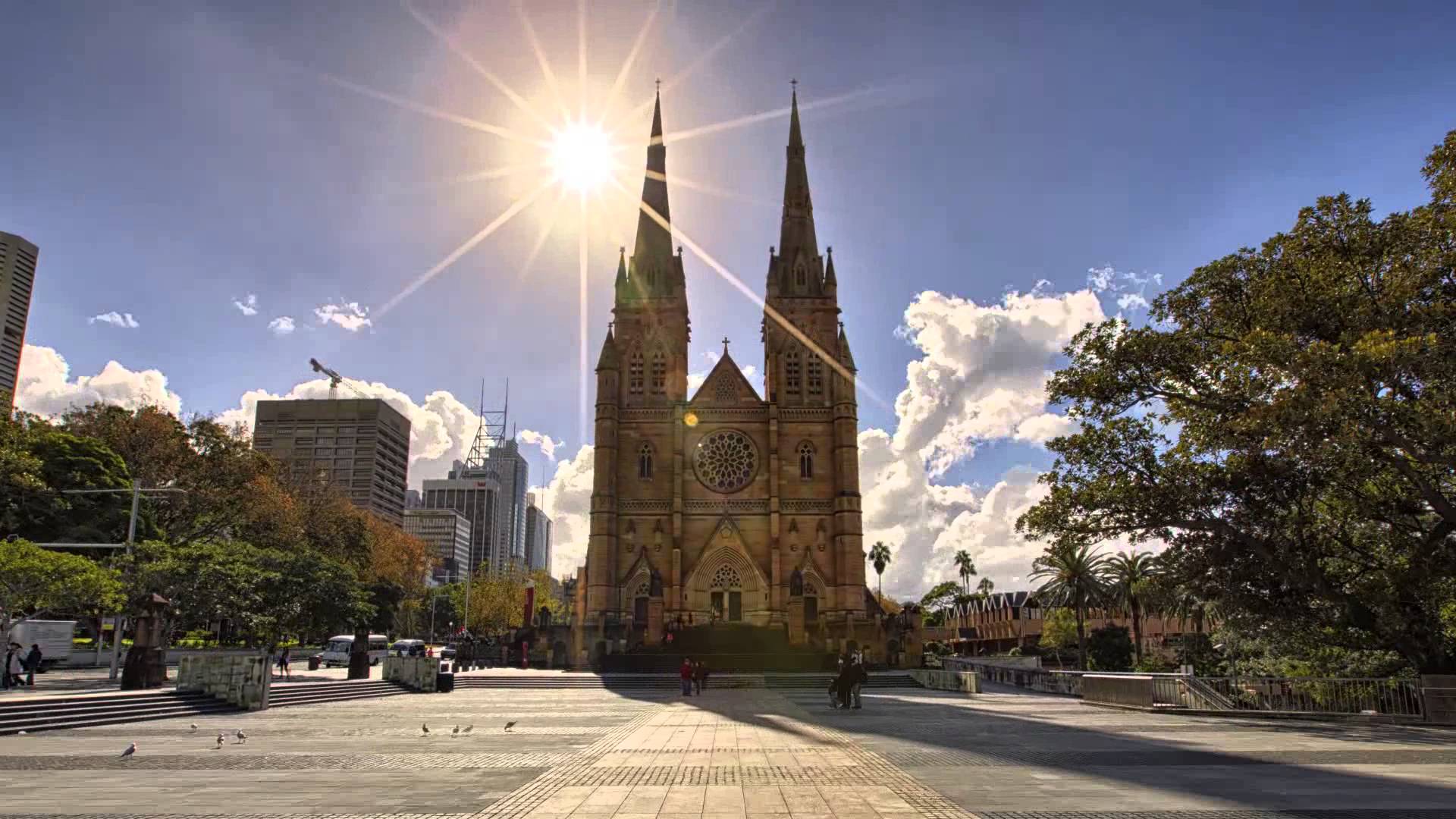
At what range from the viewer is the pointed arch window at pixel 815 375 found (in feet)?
172

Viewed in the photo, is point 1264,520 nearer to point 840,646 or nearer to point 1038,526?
point 1038,526

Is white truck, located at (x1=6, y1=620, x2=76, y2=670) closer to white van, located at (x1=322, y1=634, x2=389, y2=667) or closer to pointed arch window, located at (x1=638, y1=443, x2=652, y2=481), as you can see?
white van, located at (x1=322, y1=634, x2=389, y2=667)

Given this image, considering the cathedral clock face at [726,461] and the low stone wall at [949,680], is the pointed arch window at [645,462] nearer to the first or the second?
the cathedral clock face at [726,461]

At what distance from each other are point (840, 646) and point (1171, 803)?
36.5 m

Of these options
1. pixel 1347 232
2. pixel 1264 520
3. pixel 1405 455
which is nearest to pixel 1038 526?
pixel 1264 520

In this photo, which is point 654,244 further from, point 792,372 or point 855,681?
point 855,681

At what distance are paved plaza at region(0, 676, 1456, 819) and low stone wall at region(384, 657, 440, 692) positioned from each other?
10116 millimetres

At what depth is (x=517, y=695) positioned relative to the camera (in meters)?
27.8

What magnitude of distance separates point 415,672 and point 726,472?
24479 millimetres

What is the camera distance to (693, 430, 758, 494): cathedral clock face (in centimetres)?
5053

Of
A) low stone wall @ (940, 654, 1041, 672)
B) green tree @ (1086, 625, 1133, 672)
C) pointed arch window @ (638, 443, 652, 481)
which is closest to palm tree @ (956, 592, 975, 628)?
low stone wall @ (940, 654, 1041, 672)

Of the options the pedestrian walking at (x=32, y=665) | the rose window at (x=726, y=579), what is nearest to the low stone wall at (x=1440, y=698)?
the pedestrian walking at (x=32, y=665)

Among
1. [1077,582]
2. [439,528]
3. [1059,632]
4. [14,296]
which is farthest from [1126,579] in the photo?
[439,528]

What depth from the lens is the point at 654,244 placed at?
56.2m
